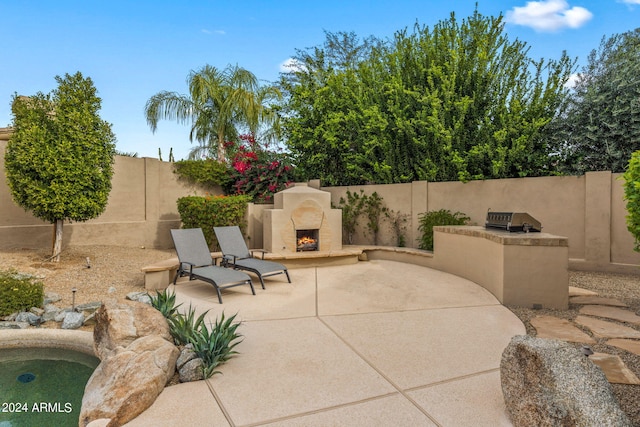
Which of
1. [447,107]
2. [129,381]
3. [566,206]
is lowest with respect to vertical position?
[129,381]

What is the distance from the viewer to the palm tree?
14781 mm

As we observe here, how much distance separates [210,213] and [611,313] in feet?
27.7

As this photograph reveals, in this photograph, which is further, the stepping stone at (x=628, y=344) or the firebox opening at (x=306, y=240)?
the firebox opening at (x=306, y=240)

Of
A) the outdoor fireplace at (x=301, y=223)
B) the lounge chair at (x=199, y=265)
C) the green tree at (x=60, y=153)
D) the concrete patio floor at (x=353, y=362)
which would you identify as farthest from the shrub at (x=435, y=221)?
the green tree at (x=60, y=153)

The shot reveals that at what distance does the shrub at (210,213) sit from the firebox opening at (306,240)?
73.2 inches

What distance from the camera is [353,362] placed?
10.4ft

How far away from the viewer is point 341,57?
16.5 meters

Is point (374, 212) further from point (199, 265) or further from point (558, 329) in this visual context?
point (558, 329)

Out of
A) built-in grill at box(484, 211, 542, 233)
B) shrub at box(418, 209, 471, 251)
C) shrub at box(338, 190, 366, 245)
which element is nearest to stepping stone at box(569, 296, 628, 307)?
built-in grill at box(484, 211, 542, 233)

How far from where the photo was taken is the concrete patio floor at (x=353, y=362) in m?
2.37

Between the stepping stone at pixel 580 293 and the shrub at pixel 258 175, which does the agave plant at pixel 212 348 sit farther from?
the shrub at pixel 258 175

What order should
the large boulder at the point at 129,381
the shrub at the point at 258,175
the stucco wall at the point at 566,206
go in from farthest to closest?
the shrub at the point at 258,175
the stucco wall at the point at 566,206
the large boulder at the point at 129,381


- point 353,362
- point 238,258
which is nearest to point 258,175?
Result: point 238,258

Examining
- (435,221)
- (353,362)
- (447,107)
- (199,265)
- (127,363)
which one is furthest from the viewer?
(447,107)
